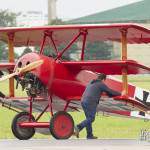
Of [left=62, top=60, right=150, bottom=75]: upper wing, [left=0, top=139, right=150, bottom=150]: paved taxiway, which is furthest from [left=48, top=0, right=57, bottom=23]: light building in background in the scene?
[left=0, top=139, right=150, bottom=150]: paved taxiway

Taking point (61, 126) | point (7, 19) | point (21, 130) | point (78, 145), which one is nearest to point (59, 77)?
point (61, 126)

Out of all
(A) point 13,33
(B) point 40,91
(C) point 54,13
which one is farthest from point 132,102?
(C) point 54,13

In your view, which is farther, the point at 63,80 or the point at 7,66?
the point at 7,66

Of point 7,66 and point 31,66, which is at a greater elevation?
point 31,66

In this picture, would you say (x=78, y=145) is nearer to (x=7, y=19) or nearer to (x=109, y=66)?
(x=109, y=66)

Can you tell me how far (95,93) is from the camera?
16.2 metres

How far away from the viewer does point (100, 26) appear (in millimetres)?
16734

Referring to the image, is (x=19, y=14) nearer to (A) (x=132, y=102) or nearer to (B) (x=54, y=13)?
(B) (x=54, y=13)

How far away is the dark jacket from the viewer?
16.2 m

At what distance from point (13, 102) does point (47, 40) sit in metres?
2.25

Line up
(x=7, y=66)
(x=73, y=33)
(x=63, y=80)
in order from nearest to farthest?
1. (x=63, y=80)
2. (x=7, y=66)
3. (x=73, y=33)

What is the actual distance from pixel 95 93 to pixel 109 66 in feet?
2.99

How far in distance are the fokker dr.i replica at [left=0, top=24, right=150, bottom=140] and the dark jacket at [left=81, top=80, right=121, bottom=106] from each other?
0.23 m

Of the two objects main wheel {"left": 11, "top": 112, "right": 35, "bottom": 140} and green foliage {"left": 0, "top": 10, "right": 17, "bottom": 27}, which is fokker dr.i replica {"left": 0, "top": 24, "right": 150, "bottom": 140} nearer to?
main wheel {"left": 11, "top": 112, "right": 35, "bottom": 140}
